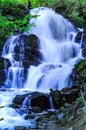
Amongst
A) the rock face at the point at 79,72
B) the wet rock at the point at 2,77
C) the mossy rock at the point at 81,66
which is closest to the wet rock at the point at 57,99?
the rock face at the point at 79,72

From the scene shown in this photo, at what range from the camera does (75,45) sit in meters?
21.3

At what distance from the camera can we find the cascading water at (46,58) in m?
16.6

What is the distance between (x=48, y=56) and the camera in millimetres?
20547

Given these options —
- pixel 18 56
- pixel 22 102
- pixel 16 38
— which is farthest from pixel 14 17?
pixel 22 102

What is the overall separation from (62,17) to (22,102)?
12407 mm

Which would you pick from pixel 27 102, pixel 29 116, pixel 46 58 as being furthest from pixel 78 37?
pixel 29 116

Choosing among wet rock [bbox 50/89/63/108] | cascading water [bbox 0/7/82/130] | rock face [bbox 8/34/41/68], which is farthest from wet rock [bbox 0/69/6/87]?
wet rock [bbox 50/89/63/108]

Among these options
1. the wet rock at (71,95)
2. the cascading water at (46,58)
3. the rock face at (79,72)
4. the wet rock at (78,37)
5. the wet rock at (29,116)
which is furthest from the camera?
the wet rock at (78,37)

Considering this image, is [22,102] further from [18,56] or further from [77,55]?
[77,55]

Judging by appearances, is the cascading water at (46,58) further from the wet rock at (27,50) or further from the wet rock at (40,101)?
the wet rock at (40,101)

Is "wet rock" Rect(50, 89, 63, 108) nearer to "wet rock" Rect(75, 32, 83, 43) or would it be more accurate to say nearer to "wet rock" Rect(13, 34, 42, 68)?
"wet rock" Rect(13, 34, 42, 68)

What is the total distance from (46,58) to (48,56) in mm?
341

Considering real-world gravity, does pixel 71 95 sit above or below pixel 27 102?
above

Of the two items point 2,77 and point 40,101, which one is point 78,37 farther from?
point 40,101
